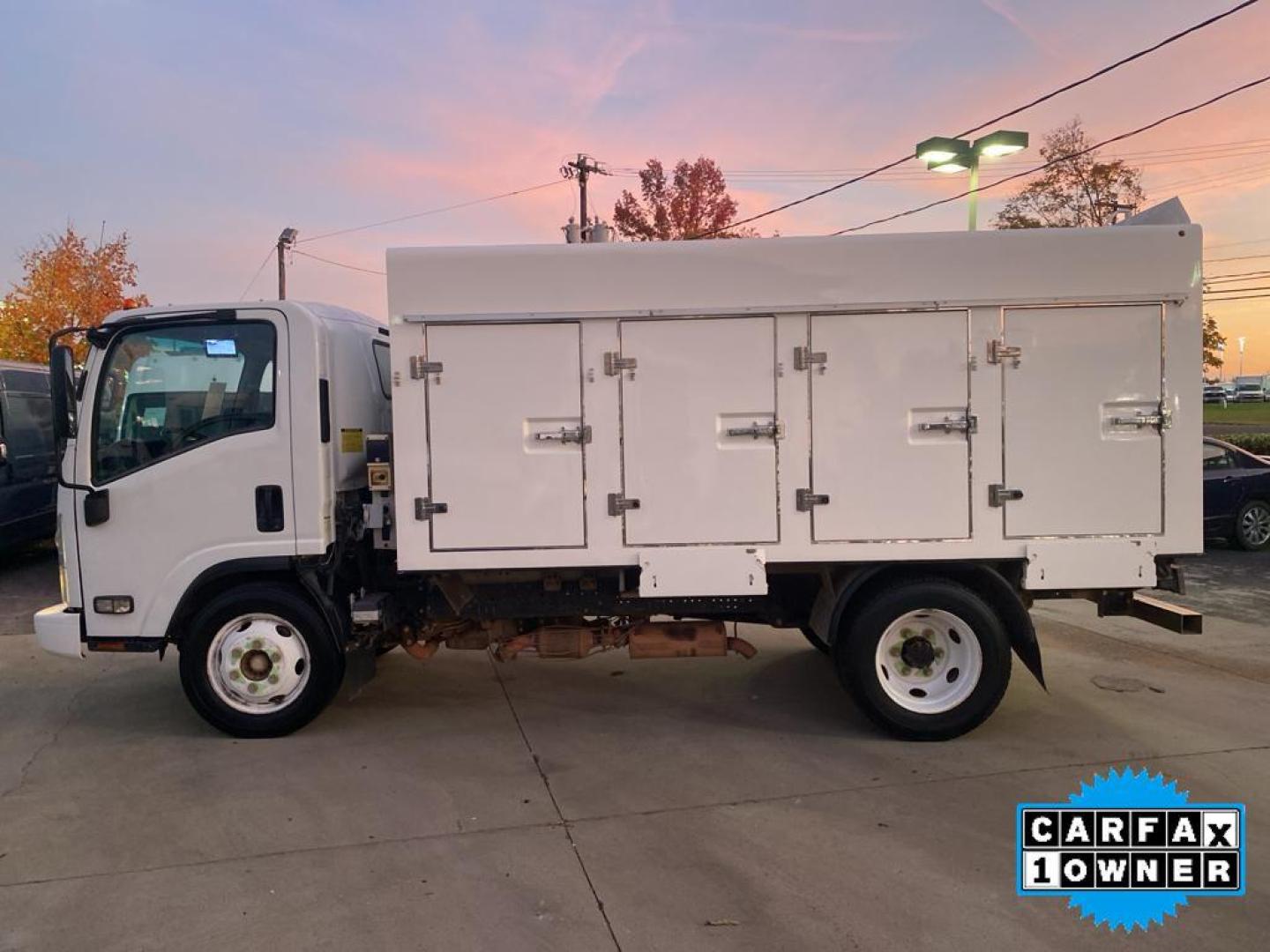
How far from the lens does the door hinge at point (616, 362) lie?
5.17 meters

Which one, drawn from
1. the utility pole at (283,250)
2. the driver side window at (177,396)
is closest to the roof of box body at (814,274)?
the driver side window at (177,396)

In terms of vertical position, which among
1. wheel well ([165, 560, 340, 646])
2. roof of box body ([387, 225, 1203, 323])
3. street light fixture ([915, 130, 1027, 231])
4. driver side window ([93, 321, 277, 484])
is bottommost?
wheel well ([165, 560, 340, 646])

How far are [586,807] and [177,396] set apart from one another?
10.9 ft

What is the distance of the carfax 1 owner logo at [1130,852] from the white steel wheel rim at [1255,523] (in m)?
9.16

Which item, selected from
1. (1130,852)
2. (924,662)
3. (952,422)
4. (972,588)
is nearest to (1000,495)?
(952,422)

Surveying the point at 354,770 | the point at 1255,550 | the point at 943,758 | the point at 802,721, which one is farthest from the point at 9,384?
the point at 1255,550

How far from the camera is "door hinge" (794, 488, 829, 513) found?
520 cm

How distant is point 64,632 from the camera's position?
545 centimetres

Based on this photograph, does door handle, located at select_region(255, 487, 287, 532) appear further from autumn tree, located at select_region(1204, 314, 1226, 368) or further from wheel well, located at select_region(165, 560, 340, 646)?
autumn tree, located at select_region(1204, 314, 1226, 368)

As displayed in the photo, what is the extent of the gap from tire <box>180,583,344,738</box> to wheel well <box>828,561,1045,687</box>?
3.04m

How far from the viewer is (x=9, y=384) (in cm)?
1127

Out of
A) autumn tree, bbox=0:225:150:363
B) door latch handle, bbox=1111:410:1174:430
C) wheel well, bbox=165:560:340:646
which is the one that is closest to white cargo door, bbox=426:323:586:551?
wheel well, bbox=165:560:340:646

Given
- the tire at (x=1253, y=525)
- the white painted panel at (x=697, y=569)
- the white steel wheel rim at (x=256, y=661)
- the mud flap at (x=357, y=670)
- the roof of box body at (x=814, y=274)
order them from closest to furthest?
1. the roof of box body at (x=814, y=274)
2. the white painted panel at (x=697, y=569)
3. the white steel wheel rim at (x=256, y=661)
4. the mud flap at (x=357, y=670)
5. the tire at (x=1253, y=525)

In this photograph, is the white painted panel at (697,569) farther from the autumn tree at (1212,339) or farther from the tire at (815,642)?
the autumn tree at (1212,339)
